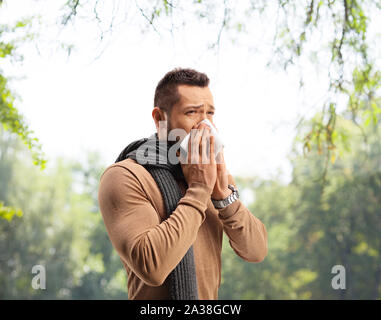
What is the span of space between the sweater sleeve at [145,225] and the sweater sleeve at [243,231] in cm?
16

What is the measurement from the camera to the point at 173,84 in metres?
1.43

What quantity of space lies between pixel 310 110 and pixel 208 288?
1.13 m

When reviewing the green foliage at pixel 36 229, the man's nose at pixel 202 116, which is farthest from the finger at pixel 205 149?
the green foliage at pixel 36 229

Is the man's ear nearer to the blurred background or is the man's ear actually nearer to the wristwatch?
the wristwatch

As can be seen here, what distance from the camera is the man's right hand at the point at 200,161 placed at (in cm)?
126

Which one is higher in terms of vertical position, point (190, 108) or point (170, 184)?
point (190, 108)

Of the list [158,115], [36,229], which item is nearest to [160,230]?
[158,115]

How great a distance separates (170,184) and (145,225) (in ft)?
0.61

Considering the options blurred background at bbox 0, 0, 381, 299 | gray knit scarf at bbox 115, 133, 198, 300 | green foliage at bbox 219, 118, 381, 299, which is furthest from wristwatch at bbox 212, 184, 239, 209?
green foliage at bbox 219, 118, 381, 299

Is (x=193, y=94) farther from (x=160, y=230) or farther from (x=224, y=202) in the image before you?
(x=160, y=230)

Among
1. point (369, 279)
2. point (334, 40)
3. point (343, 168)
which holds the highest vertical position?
point (343, 168)
